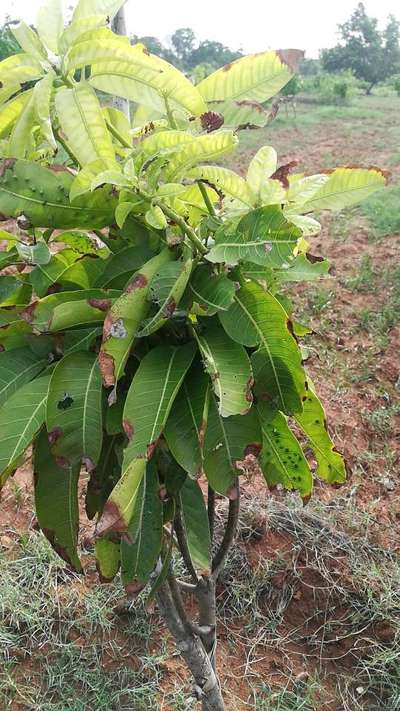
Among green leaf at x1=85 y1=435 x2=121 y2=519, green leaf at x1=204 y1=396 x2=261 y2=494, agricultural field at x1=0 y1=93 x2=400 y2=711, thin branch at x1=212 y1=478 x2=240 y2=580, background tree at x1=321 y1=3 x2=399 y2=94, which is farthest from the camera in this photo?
background tree at x1=321 y1=3 x2=399 y2=94

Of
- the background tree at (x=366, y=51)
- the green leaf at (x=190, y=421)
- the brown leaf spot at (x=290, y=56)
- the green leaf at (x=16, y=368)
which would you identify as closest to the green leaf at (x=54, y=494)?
the green leaf at (x=16, y=368)

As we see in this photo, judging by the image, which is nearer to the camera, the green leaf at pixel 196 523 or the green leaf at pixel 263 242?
the green leaf at pixel 263 242

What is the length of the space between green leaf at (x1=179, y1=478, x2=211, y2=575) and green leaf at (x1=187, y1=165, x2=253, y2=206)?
1.84 ft

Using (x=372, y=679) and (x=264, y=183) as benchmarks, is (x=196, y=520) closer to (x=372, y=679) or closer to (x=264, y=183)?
(x=264, y=183)

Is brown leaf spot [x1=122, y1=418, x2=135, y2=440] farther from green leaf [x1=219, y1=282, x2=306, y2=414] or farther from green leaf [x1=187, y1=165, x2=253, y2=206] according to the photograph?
green leaf [x1=187, y1=165, x2=253, y2=206]

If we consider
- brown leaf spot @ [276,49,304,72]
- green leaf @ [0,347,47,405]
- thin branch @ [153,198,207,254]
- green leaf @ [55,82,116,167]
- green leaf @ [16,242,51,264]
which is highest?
brown leaf spot @ [276,49,304,72]

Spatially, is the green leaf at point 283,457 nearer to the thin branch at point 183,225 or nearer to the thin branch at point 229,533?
the thin branch at point 229,533

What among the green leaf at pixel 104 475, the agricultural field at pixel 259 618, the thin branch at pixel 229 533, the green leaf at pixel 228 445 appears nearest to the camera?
the green leaf at pixel 228 445

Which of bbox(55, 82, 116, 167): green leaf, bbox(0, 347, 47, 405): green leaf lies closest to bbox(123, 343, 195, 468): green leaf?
bbox(0, 347, 47, 405): green leaf

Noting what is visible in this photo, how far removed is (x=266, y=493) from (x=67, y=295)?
77.3 inches

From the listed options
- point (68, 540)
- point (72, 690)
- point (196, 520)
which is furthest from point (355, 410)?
point (68, 540)

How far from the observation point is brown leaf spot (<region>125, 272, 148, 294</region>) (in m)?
0.85

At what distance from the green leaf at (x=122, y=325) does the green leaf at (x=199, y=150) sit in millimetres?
149

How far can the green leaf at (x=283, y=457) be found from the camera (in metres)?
1.06
